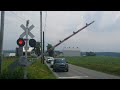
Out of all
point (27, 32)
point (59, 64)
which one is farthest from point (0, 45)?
point (59, 64)

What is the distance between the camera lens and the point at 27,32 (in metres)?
17.6
